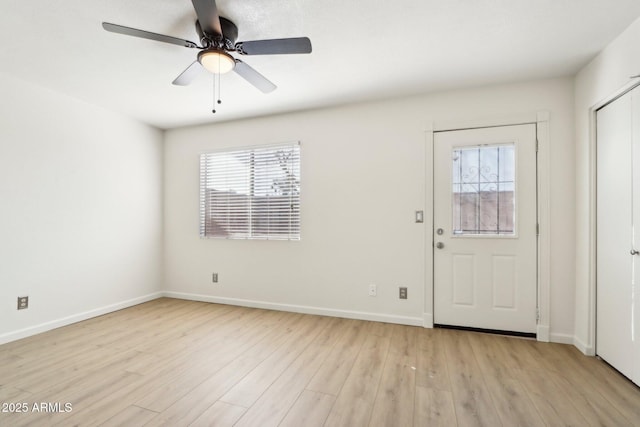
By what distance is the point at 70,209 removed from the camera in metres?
3.21

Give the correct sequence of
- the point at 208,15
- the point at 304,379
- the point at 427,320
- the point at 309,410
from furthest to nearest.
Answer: the point at 427,320 < the point at 304,379 < the point at 309,410 < the point at 208,15

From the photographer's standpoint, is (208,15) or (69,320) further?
(69,320)

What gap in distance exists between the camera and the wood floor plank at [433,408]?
164 centimetres

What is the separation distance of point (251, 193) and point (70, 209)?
2.00 m

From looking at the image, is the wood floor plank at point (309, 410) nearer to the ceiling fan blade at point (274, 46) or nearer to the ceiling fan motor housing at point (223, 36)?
the ceiling fan blade at point (274, 46)

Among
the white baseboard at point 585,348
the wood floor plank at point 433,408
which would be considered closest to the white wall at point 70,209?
the wood floor plank at point 433,408

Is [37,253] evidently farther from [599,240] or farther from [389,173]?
[599,240]

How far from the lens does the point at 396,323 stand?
3.17 metres

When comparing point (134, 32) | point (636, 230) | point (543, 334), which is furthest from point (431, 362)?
point (134, 32)

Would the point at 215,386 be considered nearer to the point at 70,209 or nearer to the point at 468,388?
the point at 468,388

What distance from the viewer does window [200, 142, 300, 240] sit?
3650 mm

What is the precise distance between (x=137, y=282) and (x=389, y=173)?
368 cm

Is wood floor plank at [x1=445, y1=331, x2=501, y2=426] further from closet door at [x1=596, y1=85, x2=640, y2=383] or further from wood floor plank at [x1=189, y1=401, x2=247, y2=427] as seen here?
wood floor plank at [x1=189, y1=401, x2=247, y2=427]

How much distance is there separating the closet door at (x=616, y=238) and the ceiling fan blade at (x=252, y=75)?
268cm
